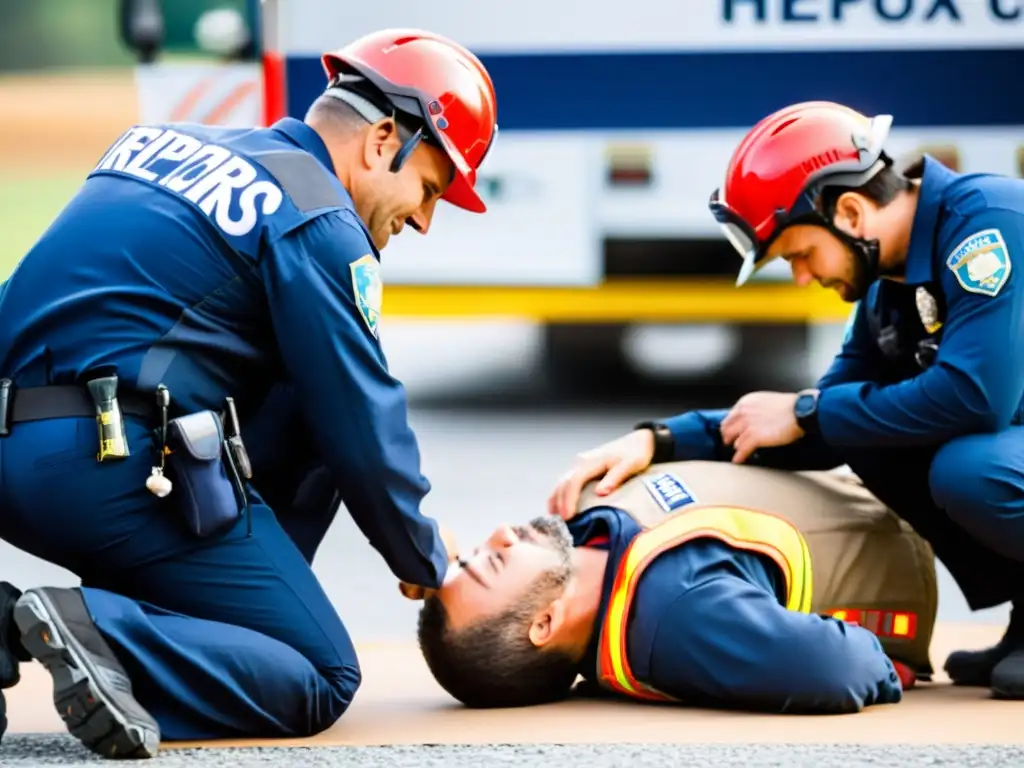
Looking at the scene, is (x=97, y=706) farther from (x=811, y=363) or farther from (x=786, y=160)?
(x=811, y=363)

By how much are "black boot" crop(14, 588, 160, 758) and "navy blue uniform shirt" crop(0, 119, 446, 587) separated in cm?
46

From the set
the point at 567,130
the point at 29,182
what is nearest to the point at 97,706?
the point at 567,130

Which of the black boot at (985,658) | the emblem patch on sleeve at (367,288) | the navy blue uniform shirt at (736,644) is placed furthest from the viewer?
the black boot at (985,658)

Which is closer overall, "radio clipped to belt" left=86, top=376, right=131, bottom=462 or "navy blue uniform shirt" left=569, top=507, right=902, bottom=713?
"radio clipped to belt" left=86, top=376, right=131, bottom=462

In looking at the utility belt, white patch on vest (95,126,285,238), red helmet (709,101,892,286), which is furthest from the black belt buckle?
red helmet (709,101,892,286)

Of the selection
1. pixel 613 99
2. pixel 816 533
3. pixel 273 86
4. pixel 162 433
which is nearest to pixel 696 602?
pixel 816 533

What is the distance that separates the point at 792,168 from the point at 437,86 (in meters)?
0.84

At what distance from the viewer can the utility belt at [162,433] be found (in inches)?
148

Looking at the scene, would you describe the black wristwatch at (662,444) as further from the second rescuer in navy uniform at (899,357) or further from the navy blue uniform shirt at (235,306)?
the navy blue uniform shirt at (235,306)

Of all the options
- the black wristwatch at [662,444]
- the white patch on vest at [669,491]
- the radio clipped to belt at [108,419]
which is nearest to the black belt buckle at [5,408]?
the radio clipped to belt at [108,419]

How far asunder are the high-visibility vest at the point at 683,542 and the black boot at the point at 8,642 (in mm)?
1134

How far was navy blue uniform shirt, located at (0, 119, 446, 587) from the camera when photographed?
3.80 m

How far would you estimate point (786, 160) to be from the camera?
456cm

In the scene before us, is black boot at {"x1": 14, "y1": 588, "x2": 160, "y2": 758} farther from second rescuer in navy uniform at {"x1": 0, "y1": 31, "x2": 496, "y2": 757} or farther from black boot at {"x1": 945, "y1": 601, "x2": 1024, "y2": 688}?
black boot at {"x1": 945, "y1": 601, "x2": 1024, "y2": 688}
